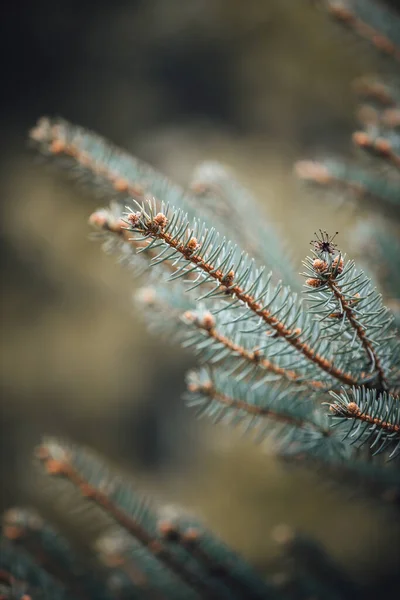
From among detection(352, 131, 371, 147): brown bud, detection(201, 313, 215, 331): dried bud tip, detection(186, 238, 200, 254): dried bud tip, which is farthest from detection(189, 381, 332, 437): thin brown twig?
detection(352, 131, 371, 147): brown bud

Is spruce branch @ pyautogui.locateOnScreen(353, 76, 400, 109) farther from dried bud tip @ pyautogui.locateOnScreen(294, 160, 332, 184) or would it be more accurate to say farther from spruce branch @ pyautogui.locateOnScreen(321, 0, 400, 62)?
dried bud tip @ pyautogui.locateOnScreen(294, 160, 332, 184)

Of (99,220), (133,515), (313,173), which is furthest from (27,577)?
(313,173)

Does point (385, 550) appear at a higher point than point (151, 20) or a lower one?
lower

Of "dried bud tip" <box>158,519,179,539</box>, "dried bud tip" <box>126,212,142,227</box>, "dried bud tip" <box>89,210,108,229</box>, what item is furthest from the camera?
"dried bud tip" <box>158,519,179,539</box>

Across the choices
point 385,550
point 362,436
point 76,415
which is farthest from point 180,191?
point 76,415

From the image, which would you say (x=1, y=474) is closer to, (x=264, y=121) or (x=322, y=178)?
(x=322, y=178)

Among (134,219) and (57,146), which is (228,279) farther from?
(57,146)

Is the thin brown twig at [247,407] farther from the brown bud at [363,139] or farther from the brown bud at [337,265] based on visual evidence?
the brown bud at [363,139]
